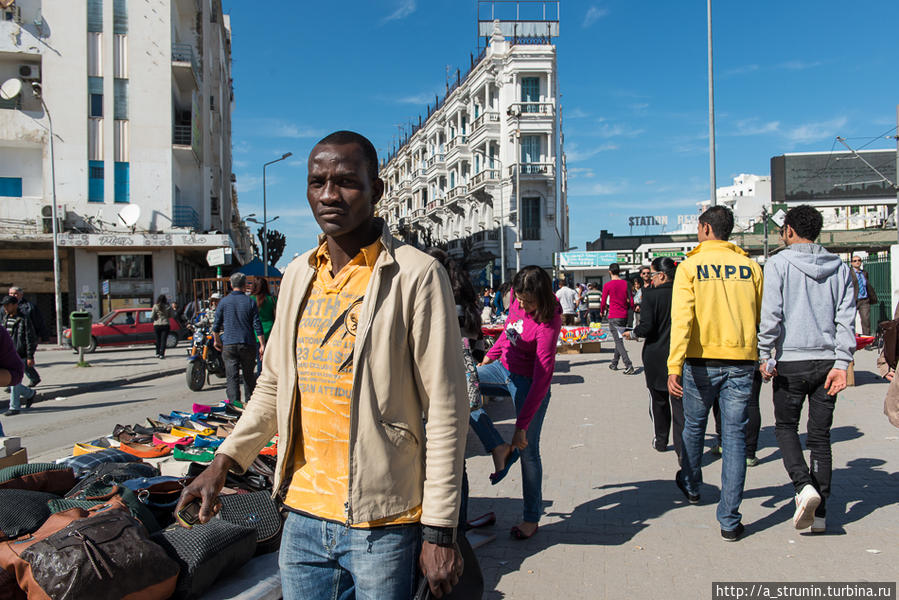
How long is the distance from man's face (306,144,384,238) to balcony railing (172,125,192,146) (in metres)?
29.6

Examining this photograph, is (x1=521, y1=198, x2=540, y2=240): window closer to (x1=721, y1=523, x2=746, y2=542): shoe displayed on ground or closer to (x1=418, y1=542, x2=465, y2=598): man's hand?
(x1=721, y1=523, x2=746, y2=542): shoe displayed on ground

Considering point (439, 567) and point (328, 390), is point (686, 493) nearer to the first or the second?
point (439, 567)

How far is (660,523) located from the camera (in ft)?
14.7

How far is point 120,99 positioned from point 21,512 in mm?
28411

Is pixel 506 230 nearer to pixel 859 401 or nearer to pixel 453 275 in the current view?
pixel 859 401

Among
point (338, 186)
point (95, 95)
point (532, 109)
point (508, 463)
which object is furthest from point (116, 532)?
point (532, 109)

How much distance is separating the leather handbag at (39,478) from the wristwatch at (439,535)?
291 centimetres

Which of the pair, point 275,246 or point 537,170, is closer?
point 537,170

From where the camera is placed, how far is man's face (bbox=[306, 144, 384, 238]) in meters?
1.92

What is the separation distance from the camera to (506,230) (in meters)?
44.7

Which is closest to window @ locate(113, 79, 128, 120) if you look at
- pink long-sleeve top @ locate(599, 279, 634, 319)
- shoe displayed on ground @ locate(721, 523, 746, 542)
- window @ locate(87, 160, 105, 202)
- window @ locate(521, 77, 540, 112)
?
window @ locate(87, 160, 105, 202)

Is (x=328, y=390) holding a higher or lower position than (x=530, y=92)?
lower

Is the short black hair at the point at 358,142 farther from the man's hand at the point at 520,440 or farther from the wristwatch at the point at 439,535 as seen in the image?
the man's hand at the point at 520,440

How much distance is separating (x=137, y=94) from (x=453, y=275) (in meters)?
26.6
